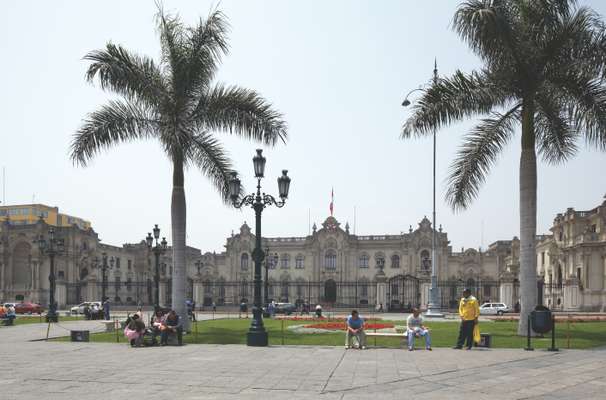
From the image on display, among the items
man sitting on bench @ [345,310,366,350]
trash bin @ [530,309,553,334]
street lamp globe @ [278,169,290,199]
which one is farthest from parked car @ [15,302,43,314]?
trash bin @ [530,309,553,334]

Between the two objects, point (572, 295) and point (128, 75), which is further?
point (572, 295)

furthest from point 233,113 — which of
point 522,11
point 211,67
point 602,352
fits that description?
point 602,352

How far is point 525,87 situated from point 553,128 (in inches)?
103

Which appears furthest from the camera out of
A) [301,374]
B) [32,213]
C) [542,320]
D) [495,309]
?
[32,213]

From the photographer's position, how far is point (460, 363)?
14.0m

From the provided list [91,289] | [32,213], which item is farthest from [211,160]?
[32,213]

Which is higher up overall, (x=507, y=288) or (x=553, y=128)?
(x=553, y=128)

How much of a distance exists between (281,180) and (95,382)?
9719mm

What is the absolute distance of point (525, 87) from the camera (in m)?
20.1

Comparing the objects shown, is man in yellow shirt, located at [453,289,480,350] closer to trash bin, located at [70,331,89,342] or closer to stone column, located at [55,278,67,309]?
trash bin, located at [70,331,89,342]

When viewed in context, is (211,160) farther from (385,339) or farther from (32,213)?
(32,213)

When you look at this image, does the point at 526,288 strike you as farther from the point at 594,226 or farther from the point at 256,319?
the point at 594,226

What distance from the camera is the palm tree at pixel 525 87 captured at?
1939cm

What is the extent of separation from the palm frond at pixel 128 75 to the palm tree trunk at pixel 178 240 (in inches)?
101
